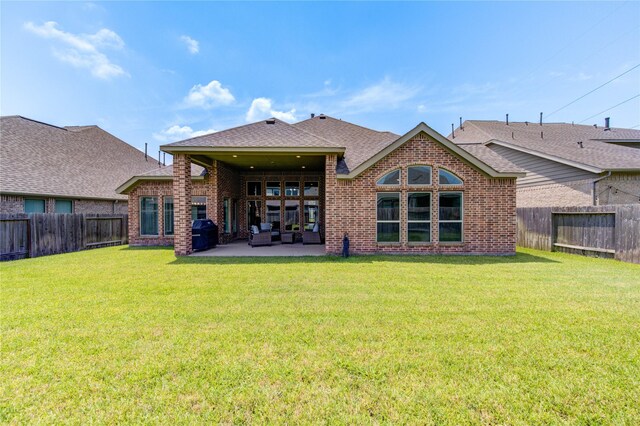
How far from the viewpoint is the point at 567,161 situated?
40.8 ft

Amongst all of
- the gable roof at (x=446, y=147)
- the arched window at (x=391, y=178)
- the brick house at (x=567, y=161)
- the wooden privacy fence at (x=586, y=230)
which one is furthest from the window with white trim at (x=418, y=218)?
the wooden privacy fence at (x=586, y=230)

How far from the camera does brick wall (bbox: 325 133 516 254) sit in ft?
33.3

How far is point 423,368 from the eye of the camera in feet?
9.86

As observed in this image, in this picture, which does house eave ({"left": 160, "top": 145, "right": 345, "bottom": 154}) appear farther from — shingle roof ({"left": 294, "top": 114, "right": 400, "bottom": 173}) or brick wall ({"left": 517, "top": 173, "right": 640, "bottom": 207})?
brick wall ({"left": 517, "top": 173, "right": 640, "bottom": 207})

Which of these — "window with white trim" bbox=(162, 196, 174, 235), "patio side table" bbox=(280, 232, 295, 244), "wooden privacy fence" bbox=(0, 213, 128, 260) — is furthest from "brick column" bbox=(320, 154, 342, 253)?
"wooden privacy fence" bbox=(0, 213, 128, 260)

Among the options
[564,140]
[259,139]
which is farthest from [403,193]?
[564,140]

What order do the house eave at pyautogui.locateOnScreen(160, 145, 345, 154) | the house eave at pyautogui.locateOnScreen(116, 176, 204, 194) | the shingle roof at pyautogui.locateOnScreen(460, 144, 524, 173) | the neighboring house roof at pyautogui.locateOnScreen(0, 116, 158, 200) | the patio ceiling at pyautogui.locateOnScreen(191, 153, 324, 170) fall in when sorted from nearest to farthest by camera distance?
the house eave at pyautogui.locateOnScreen(160, 145, 345, 154) < the shingle roof at pyautogui.locateOnScreen(460, 144, 524, 173) < the patio ceiling at pyautogui.locateOnScreen(191, 153, 324, 170) < the house eave at pyautogui.locateOnScreen(116, 176, 204, 194) < the neighboring house roof at pyautogui.locateOnScreen(0, 116, 158, 200)

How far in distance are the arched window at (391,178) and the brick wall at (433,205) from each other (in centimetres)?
16

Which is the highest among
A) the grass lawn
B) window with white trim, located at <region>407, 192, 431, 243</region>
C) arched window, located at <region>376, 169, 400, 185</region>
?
arched window, located at <region>376, 169, 400, 185</region>

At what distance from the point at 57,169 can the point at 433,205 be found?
61.3 feet

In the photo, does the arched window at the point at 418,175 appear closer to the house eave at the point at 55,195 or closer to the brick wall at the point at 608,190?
the brick wall at the point at 608,190

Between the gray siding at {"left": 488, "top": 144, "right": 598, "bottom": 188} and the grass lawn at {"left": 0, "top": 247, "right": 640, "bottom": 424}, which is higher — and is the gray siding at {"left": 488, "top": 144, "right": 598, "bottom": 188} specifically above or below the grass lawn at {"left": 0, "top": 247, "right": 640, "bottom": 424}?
above

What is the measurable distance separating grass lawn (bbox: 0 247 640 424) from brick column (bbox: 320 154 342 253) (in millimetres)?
3739

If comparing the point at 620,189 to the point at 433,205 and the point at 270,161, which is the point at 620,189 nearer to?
the point at 433,205
